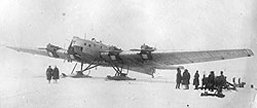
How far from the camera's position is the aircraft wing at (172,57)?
395cm

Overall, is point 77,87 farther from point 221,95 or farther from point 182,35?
point 221,95

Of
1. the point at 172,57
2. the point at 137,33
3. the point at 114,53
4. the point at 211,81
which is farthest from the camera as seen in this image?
the point at 114,53

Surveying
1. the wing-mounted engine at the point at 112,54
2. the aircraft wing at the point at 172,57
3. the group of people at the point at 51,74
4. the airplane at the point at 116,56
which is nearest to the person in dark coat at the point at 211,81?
the aircraft wing at the point at 172,57

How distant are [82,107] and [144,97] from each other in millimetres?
547

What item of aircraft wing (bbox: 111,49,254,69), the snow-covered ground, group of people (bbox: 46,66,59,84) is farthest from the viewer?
group of people (bbox: 46,66,59,84)

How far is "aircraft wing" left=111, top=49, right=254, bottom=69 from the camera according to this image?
395cm

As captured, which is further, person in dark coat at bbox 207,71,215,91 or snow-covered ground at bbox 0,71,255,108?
person in dark coat at bbox 207,71,215,91

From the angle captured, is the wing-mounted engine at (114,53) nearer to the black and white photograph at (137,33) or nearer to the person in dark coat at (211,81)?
the black and white photograph at (137,33)

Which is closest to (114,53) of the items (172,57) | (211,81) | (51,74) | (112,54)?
(112,54)

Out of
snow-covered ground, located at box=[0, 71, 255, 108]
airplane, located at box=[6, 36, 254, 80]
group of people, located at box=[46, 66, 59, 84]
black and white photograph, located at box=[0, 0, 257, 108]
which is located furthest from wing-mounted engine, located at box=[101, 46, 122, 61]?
snow-covered ground, located at box=[0, 71, 255, 108]

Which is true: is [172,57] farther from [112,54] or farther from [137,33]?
[137,33]

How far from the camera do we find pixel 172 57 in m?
5.25

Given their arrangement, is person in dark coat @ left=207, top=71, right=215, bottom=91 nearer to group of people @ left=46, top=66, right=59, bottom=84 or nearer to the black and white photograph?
the black and white photograph

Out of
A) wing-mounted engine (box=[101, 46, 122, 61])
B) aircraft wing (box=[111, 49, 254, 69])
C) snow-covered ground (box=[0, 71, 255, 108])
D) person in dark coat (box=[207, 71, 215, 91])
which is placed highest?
wing-mounted engine (box=[101, 46, 122, 61])
